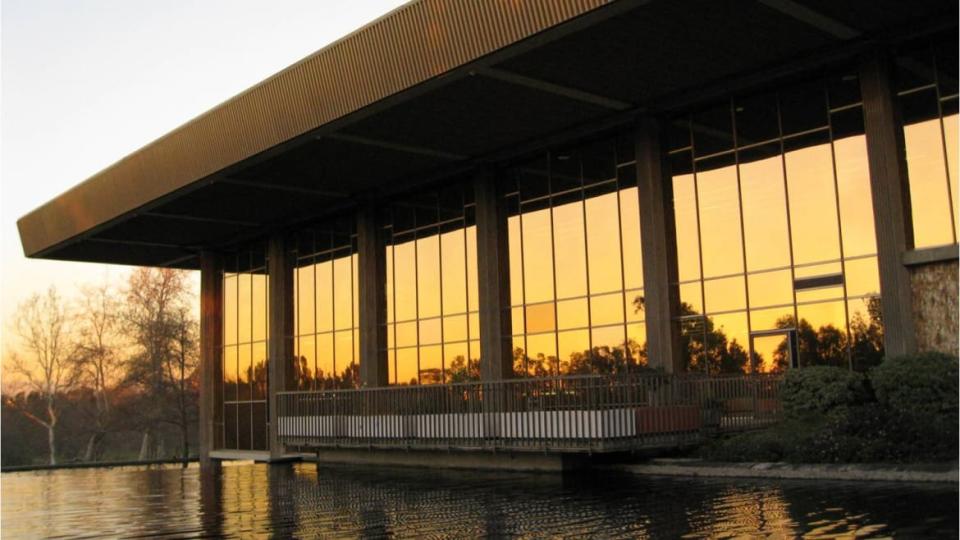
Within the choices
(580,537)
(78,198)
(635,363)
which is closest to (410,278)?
(635,363)

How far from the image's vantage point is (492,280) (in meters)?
27.8

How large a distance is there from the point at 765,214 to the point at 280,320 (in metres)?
21.0

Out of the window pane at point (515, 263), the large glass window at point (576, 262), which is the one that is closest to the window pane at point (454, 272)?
the window pane at point (515, 263)

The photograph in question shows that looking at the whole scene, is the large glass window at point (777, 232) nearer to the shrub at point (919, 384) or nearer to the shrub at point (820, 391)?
the shrub at point (820, 391)

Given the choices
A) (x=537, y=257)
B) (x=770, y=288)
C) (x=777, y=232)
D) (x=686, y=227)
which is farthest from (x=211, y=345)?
(x=777, y=232)

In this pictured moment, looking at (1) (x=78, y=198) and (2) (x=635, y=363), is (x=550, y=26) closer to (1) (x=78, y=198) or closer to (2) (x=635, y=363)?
(2) (x=635, y=363)

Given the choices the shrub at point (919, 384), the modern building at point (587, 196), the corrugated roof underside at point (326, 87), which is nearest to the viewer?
the shrub at point (919, 384)

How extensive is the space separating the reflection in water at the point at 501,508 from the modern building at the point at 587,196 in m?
2.72

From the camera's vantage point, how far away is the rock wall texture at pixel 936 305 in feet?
60.3

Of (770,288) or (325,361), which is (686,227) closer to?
(770,288)

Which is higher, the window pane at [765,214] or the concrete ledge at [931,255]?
the window pane at [765,214]

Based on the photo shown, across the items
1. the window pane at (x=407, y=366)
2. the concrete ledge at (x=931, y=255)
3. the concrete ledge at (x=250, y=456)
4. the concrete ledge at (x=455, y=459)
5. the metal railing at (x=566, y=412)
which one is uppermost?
the concrete ledge at (x=931, y=255)

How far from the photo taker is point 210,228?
36.2m

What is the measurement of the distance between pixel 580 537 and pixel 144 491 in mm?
14375
